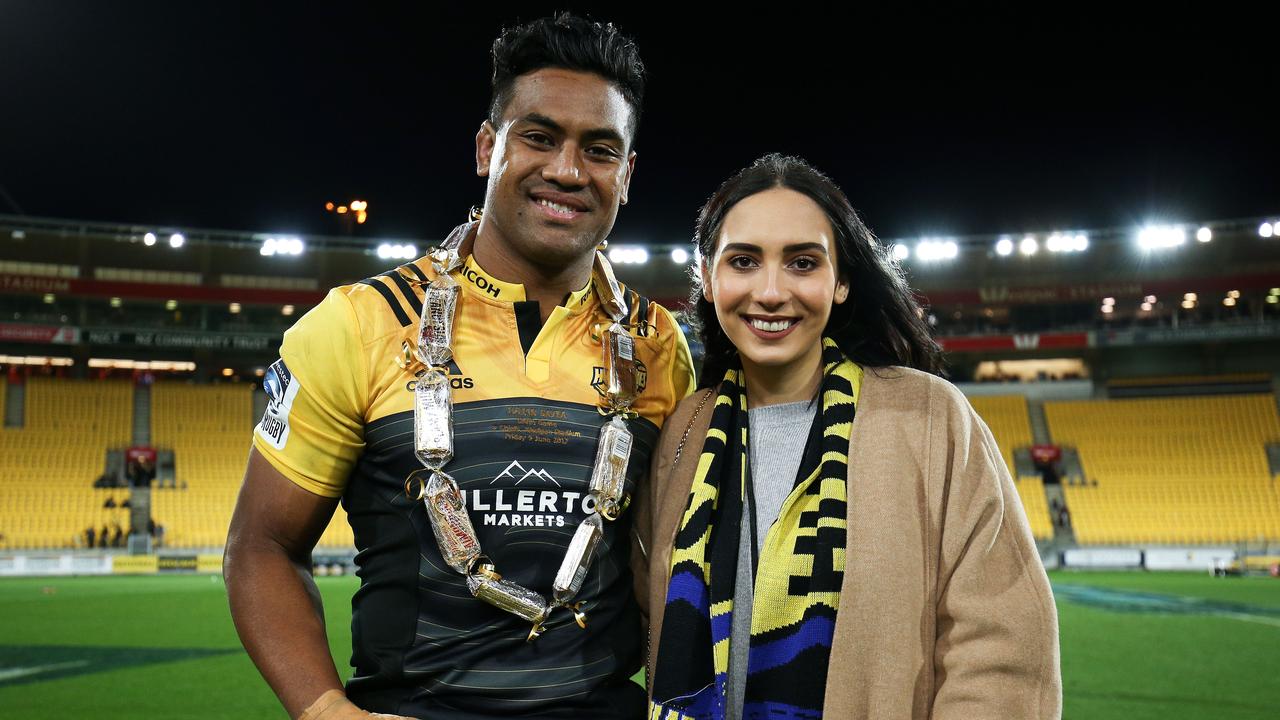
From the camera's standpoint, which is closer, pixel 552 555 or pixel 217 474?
pixel 552 555

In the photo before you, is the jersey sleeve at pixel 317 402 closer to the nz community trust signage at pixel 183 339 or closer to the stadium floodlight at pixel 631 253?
the stadium floodlight at pixel 631 253

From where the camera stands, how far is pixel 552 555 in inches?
90.4

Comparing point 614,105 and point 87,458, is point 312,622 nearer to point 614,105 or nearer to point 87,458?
point 614,105

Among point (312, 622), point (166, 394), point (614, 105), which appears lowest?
point (312, 622)

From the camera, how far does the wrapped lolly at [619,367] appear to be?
8.15 feet

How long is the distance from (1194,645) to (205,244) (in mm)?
31623

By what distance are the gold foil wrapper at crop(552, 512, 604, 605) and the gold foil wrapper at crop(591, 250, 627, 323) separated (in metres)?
0.64

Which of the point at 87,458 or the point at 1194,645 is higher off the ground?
the point at 87,458

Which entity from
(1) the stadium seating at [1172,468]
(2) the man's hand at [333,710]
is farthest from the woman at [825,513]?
(1) the stadium seating at [1172,468]

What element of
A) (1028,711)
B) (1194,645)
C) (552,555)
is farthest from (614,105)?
(1194,645)

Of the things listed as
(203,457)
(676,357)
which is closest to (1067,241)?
(203,457)

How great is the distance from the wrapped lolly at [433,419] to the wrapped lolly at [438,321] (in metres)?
0.04

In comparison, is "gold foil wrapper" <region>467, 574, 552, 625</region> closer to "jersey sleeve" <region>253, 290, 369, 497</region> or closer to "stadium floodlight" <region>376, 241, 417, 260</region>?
"jersey sleeve" <region>253, 290, 369, 497</region>

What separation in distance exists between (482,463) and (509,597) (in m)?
0.32
